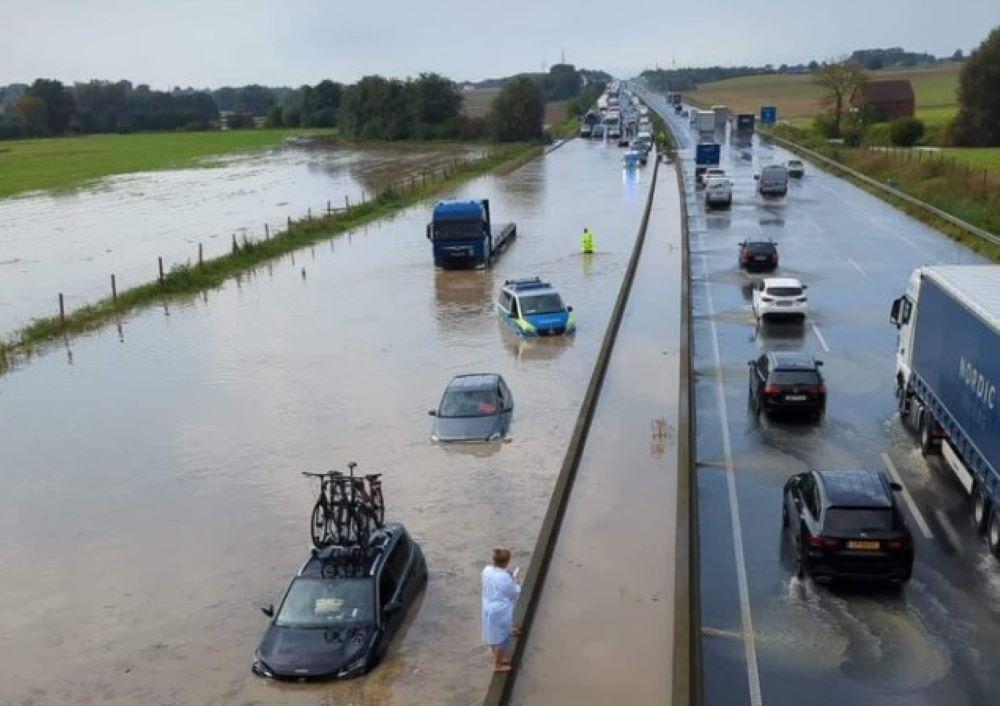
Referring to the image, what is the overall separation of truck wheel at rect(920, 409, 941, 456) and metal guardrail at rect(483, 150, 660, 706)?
6.23 metres

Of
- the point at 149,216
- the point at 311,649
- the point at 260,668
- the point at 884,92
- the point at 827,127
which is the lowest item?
the point at 149,216

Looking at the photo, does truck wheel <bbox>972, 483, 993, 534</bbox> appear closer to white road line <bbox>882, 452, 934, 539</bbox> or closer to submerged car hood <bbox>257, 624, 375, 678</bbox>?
white road line <bbox>882, 452, 934, 539</bbox>

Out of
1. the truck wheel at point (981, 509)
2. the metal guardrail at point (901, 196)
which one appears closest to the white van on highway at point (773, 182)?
the metal guardrail at point (901, 196)

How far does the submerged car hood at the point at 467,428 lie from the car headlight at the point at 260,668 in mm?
8983

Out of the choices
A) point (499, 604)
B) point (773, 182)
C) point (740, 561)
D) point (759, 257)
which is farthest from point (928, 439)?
point (773, 182)

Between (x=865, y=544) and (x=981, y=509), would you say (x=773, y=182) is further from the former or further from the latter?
(x=865, y=544)

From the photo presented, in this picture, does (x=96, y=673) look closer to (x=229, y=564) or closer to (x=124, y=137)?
(x=229, y=564)

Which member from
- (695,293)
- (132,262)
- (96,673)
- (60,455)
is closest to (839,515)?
(96,673)

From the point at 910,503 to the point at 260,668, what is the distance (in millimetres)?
10828

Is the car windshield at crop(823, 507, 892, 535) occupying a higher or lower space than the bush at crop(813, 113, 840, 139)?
lower

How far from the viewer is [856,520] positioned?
15.1 m

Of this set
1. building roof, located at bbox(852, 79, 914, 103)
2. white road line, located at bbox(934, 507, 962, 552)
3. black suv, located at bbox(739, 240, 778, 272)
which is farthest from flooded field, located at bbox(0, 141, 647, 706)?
building roof, located at bbox(852, 79, 914, 103)

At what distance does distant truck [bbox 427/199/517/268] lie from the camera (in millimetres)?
43938

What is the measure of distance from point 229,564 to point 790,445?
10.7m
